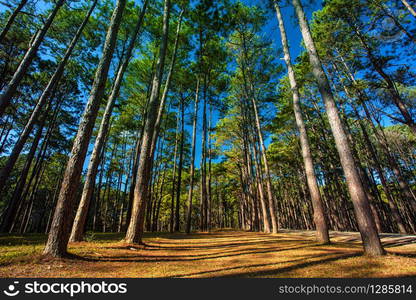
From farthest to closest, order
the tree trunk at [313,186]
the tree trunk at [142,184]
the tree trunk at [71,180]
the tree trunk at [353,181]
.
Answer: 1. the tree trunk at [313,186]
2. the tree trunk at [142,184]
3. the tree trunk at [353,181]
4. the tree trunk at [71,180]

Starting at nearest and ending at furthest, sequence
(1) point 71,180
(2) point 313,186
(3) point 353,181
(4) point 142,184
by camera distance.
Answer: (1) point 71,180
(3) point 353,181
(4) point 142,184
(2) point 313,186

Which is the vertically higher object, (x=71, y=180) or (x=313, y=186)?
(x=313, y=186)

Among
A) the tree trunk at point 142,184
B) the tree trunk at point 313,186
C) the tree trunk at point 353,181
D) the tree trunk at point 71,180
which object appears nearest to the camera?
the tree trunk at point 71,180

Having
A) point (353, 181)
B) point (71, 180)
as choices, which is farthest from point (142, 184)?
point (353, 181)

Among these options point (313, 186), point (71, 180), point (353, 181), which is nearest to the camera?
point (71, 180)

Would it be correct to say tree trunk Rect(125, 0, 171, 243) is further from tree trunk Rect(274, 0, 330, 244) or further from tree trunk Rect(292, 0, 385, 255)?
tree trunk Rect(274, 0, 330, 244)

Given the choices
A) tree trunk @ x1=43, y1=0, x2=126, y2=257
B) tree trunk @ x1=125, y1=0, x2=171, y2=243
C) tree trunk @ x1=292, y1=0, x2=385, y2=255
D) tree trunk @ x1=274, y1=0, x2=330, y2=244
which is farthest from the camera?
tree trunk @ x1=274, y1=0, x2=330, y2=244

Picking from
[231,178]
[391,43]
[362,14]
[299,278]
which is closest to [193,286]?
[299,278]

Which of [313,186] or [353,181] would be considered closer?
[353,181]

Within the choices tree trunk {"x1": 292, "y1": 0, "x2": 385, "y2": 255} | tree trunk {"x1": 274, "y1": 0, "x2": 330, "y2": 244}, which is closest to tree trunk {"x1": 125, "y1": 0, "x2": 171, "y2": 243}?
tree trunk {"x1": 292, "y1": 0, "x2": 385, "y2": 255}

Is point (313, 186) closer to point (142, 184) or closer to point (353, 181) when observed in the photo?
point (353, 181)

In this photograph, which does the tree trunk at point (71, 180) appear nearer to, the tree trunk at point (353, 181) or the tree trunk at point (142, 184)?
the tree trunk at point (142, 184)

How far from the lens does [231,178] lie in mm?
26016

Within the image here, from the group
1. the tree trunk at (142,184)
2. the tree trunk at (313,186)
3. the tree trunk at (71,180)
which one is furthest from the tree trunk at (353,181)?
the tree trunk at (71,180)
